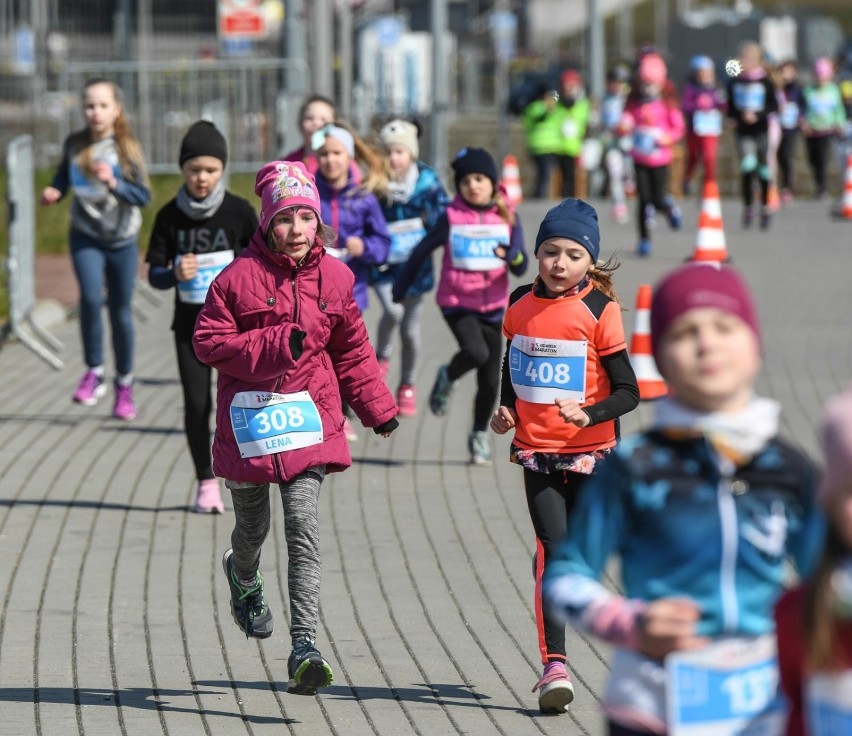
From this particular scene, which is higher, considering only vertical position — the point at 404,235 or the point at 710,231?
the point at 404,235

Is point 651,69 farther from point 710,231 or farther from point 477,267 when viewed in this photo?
point 477,267

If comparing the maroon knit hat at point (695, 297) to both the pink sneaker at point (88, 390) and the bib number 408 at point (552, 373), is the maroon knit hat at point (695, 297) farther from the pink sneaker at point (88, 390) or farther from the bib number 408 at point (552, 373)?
the pink sneaker at point (88, 390)

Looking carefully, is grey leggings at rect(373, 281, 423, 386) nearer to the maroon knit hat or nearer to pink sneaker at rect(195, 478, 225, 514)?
pink sneaker at rect(195, 478, 225, 514)

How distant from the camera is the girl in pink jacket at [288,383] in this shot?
567 cm

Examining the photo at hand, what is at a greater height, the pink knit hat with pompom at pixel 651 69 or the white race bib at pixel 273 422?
the pink knit hat with pompom at pixel 651 69

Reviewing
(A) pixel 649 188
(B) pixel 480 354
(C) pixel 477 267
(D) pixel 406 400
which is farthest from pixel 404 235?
(A) pixel 649 188

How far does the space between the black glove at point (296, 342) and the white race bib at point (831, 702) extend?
111 inches

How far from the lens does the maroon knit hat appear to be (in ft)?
10.3

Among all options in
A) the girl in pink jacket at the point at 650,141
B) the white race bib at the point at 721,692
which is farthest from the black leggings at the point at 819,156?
the white race bib at the point at 721,692

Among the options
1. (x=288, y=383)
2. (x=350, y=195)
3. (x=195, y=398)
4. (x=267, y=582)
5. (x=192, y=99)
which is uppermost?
(x=192, y=99)

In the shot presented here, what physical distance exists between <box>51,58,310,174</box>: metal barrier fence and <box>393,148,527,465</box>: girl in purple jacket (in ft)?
40.6

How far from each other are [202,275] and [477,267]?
1.72 m

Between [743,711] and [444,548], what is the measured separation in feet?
15.3

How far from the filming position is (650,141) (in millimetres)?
18109
